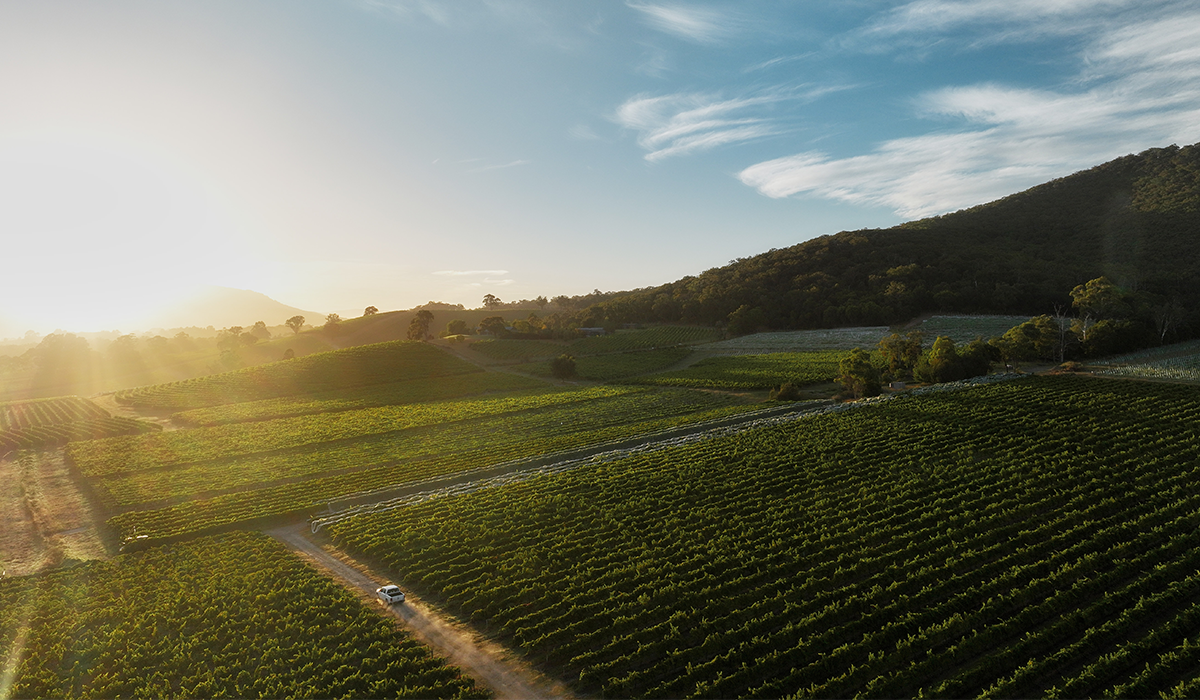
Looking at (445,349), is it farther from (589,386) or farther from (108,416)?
(108,416)

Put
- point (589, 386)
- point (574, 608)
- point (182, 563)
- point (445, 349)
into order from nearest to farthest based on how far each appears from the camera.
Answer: point (574, 608)
point (182, 563)
point (589, 386)
point (445, 349)

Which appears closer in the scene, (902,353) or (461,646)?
(461,646)

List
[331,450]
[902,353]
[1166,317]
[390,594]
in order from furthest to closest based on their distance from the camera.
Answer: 1. [1166,317]
2. [902,353]
3. [331,450]
4. [390,594]

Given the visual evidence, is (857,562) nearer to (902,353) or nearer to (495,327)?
(902,353)

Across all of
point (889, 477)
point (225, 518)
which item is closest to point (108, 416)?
point (225, 518)

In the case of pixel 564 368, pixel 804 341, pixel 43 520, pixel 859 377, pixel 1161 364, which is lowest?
pixel 1161 364

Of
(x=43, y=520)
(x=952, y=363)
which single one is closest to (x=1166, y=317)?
(x=952, y=363)

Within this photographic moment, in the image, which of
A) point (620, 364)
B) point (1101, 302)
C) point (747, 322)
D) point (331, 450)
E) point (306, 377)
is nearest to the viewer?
point (331, 450)
